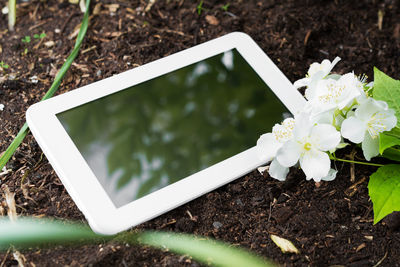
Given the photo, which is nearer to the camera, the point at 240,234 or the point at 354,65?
the point at 240,234

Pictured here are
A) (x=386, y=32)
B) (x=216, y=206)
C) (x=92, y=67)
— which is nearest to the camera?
(x=216, y=206)

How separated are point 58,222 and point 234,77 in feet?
1.81

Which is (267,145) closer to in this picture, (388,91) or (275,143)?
(275,143)

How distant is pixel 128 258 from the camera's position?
1.22 meters

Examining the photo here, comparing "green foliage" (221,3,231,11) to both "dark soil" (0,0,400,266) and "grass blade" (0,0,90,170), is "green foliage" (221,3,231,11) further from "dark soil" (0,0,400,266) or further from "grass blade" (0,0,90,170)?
"grass blade" (0,0,90,170)

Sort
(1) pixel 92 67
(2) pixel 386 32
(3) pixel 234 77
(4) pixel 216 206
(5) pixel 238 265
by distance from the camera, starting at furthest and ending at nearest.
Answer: (2) pixel 386 32, (1) pixel 92 67, (3) pixel 234 77, (4) pixel 216 206, (5) pixel 238 265

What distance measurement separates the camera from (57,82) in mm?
1494

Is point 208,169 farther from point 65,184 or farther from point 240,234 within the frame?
point 65,184

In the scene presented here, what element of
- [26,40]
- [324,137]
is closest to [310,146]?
[324,137]

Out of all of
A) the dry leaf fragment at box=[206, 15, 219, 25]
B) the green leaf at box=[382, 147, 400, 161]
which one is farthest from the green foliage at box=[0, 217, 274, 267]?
the dry leaf fragment at box=[206, 15, 219, 25]

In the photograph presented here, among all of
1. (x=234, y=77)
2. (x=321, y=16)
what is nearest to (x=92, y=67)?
(x=234, y=77)

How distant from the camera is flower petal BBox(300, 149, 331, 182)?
1.21 m

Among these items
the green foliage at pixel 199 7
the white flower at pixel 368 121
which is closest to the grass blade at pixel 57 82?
the green foliage at pixel 199 7

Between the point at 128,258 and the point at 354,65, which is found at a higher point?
the point at 354,65
